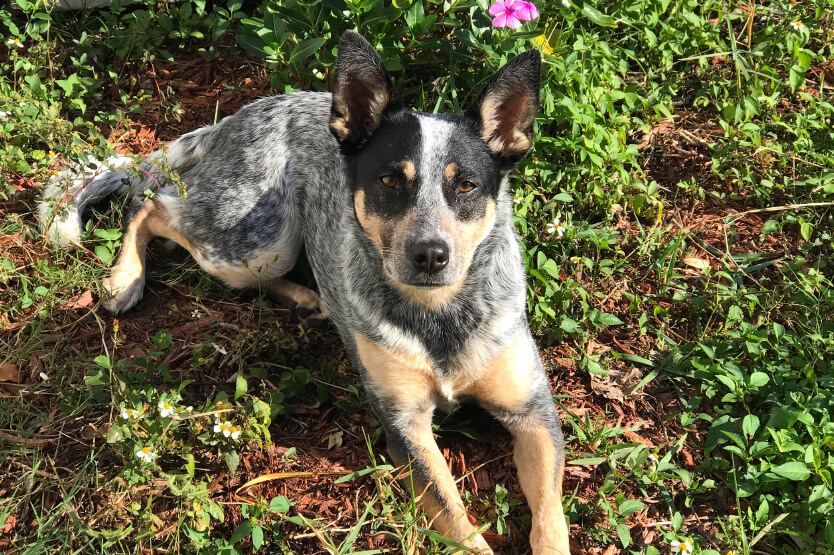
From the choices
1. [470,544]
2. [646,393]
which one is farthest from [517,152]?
[470,544]

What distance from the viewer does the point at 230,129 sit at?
4.08 meters

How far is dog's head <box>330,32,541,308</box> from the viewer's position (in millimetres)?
2795

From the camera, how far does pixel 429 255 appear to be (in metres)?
2.72

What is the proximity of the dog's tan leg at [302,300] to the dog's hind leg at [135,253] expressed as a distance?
53 cm

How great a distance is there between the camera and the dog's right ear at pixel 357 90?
2785 mm

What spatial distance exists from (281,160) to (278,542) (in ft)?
6.72

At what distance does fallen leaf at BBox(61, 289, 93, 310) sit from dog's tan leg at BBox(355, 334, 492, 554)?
1651 millimetres

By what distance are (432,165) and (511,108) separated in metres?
0.42

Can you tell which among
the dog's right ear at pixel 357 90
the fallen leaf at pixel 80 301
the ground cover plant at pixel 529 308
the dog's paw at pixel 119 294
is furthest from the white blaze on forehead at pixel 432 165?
the fallen leaf at pixel 80 301

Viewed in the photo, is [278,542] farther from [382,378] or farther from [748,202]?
[748,202]

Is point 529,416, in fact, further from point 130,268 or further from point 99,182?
point 99,182

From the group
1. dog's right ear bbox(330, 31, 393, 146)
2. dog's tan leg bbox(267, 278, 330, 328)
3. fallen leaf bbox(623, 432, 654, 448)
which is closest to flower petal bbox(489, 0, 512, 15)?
dog's right ear bbox(330, 31, 393, 146)

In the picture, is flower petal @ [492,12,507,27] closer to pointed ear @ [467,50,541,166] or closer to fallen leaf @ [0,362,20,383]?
pointed ear @ [467,50,541,166]

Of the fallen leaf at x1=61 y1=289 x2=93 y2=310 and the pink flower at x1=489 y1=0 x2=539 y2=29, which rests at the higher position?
the pink flower at x1=489 y1=0 x2=539 y2=29
